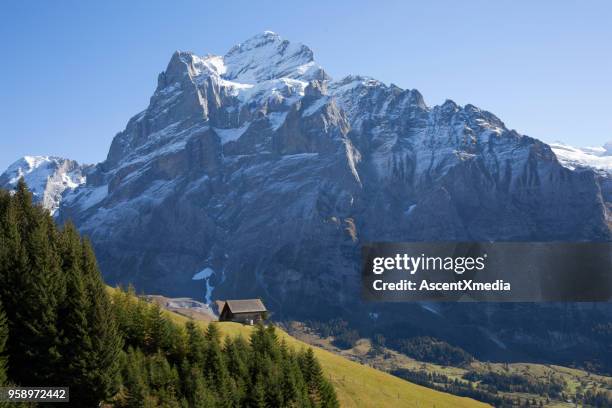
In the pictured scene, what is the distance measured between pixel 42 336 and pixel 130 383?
33.0 feet

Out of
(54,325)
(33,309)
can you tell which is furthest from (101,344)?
(33,309)

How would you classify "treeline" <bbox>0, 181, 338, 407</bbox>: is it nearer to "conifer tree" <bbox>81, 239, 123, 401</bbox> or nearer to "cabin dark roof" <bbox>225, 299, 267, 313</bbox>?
"conifer tree" <bbox>81, 239, 123, 401</bbox>

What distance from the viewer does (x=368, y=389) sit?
312 feet

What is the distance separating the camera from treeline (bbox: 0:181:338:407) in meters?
57.2

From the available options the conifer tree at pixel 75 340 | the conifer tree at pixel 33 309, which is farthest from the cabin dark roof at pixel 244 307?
the conifer tree at pixel 75 340

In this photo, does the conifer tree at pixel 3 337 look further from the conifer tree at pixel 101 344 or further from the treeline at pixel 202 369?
the treeline at pixel 202 369

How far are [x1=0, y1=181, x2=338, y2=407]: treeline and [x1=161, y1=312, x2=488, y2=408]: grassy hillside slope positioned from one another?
38.8ft

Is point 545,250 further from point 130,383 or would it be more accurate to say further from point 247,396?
point 130,383

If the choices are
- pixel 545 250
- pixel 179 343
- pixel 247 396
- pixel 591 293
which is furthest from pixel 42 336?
pixel 591 293

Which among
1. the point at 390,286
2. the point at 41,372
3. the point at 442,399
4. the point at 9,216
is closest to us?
the point at 390,286

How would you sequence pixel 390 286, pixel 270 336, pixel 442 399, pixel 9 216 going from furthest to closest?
1. pixel 442 399
2. pixel 270 336
3. pixel 9 216
4. pixel 390 286

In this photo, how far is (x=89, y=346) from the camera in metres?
57.7

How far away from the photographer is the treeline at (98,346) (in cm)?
5716

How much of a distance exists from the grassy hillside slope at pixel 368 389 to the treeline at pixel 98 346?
1184cm
